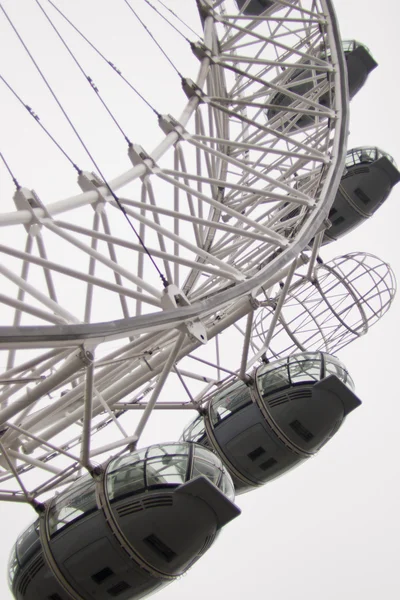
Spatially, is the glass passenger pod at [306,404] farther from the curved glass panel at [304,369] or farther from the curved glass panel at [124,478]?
the curved glass panel at [124,478]

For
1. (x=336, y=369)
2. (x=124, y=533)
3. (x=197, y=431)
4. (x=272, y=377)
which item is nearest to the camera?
(x=124, y=533)

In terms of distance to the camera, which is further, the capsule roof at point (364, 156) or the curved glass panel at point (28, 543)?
the capsule roof at point (364, 156)

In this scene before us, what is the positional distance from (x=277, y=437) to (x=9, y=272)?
838 centimetres

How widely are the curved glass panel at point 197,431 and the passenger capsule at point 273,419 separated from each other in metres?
0.03

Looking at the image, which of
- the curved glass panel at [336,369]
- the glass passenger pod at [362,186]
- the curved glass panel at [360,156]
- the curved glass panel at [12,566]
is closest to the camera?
the curved glass panel at [12,566]

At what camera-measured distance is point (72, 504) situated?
15.4m

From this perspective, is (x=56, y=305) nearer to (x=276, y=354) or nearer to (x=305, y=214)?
(x=305, y=214)

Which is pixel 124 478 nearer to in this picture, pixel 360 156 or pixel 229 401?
pixel 229 401

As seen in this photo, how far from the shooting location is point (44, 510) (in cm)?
1573

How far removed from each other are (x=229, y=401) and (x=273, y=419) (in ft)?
4.37

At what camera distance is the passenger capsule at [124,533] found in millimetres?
14562

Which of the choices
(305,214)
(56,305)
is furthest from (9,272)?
(305,214)

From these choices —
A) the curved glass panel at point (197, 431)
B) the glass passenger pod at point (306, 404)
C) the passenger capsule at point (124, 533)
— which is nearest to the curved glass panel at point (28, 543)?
the passenger capsule at point (124, 533)

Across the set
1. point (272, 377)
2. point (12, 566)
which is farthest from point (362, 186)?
point (12, 566)
